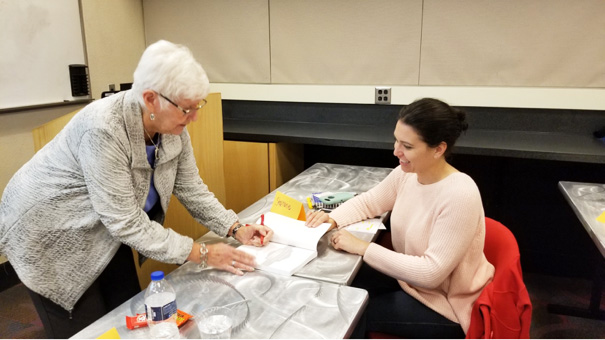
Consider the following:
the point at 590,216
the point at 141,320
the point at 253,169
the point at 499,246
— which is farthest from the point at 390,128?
the point at 141,320

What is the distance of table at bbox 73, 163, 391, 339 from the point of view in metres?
1.07

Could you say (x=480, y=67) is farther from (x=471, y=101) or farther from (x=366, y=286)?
(x=366, y=286)

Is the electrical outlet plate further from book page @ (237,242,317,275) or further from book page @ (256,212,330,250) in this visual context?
book page @ (237,242,317,275)

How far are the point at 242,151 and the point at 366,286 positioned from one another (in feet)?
5.55

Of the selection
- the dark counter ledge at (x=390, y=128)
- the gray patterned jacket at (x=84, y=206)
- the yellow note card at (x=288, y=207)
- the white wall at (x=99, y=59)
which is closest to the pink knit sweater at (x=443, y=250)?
the yellow note card at (x=288, y=207)

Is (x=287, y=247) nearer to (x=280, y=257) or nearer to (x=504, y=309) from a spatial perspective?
(x=280, y=257)

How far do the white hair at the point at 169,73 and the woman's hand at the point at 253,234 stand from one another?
535 millimetres

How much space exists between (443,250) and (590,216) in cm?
84

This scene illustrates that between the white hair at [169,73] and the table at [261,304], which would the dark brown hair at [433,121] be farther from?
the white hair at [169,73]

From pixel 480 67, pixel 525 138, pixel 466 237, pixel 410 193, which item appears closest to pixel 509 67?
pixel 480 67

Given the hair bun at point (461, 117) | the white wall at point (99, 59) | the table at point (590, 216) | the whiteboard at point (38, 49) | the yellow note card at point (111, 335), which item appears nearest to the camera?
the yellow note card at point (111, 335)

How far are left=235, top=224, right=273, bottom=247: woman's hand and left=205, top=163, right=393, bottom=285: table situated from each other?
0.16 ft

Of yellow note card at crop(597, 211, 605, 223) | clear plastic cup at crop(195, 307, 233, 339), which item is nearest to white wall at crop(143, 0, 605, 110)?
yellow note card at crop(597, 211, 605, 223)

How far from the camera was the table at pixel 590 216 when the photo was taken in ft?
5.43
